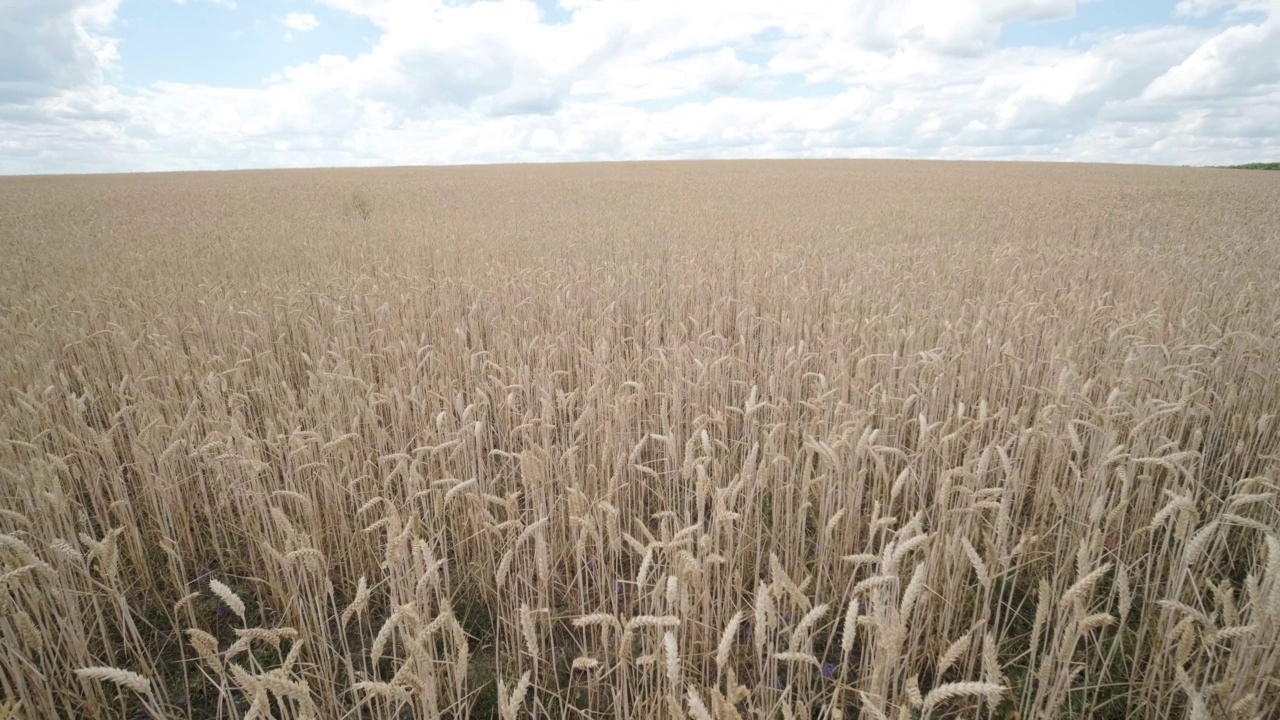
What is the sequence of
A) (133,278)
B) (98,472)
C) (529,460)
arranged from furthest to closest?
1. (133,278)
2. (98,472)
3. (529,460)

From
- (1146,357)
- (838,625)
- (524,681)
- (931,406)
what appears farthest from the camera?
(1146,357)

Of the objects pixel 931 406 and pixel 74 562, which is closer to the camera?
pixel 74 562

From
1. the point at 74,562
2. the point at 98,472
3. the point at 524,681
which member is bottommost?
the point at 74,562

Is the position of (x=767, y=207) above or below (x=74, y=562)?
above

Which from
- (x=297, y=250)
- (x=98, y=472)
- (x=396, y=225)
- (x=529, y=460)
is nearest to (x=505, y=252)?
(x=297, y=250)

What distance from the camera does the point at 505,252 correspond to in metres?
7.54

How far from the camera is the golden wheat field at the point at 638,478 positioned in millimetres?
1638

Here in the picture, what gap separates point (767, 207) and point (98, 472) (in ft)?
38.3

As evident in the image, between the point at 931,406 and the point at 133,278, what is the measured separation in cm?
695

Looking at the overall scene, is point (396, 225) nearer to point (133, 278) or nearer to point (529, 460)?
point (133, 278)

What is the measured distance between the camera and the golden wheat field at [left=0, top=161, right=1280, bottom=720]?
1638 mm

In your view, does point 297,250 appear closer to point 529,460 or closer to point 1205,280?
point 529,460

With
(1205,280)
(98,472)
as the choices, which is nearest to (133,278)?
(98,472)

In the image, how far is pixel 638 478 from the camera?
9.63ft
